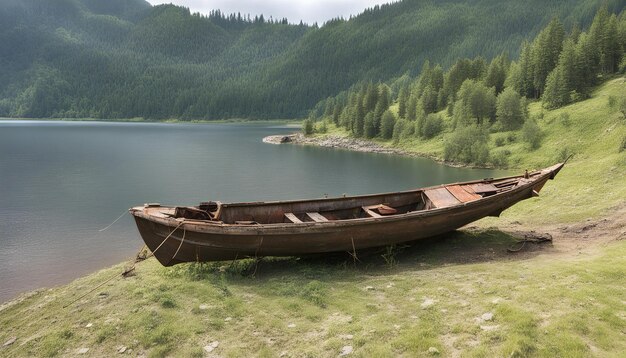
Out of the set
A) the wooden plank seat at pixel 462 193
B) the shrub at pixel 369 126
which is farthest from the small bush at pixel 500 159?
the wooden plank seat at pixel 462 193

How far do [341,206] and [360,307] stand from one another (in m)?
7.99

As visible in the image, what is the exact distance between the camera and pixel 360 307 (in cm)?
1143

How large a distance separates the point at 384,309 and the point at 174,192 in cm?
4305

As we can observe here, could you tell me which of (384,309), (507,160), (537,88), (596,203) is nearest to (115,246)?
(384,309)

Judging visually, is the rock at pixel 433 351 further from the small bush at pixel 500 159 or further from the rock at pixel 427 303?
the small bush at pixel 500 159

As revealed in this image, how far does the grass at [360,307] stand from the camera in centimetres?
877

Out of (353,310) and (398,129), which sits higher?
(398,129)

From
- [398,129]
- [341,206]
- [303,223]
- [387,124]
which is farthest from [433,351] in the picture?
[387,124]

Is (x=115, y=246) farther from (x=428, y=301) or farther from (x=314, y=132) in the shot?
(x=314, y=132)

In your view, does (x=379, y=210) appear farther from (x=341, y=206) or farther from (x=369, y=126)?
(x=369, y=126)

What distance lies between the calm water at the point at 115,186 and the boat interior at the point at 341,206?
11.0m

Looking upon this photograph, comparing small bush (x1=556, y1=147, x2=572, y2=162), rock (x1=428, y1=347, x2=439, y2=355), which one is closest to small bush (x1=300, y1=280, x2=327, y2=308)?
rock (x1=428, y1=347, x2=439, y2=355)

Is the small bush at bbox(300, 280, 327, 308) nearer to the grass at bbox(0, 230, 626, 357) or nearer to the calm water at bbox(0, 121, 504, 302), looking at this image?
the grass at bbox(0, 230, 626, 357)

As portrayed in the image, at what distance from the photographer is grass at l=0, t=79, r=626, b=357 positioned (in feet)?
28.8
